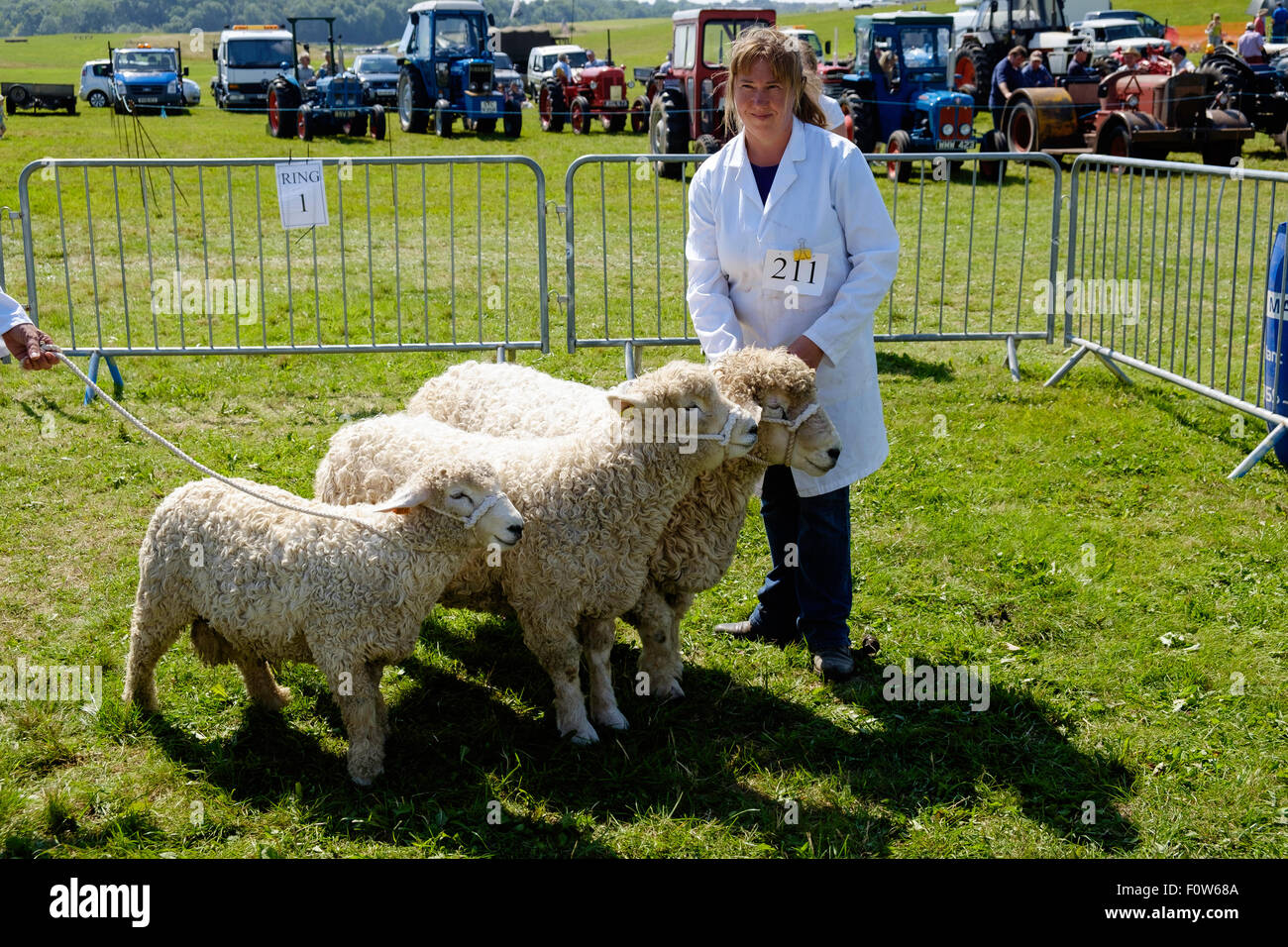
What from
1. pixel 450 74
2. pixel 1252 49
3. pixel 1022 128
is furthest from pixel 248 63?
pixel 1252 49

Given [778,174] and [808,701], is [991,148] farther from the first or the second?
[808,701]

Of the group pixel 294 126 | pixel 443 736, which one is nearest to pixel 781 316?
pixel 443 736

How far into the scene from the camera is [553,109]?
92.9ft

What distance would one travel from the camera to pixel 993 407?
7.73 metres

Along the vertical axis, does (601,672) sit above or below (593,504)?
below

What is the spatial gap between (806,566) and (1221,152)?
17.5 metres

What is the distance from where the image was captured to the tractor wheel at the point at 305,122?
23281 mm

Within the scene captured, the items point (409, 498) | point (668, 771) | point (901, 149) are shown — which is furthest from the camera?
point (901, 149)

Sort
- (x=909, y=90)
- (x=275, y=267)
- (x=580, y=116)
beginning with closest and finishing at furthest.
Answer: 1. (x=275, y=267)
2. (x=909, y=90)
3. (x=580, y=116)

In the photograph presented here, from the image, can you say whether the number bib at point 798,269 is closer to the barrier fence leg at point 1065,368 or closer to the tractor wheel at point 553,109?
the barrier fence leg at point 1065,368

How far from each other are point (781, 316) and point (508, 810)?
1.98 meters

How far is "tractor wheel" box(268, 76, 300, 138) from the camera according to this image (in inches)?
974
